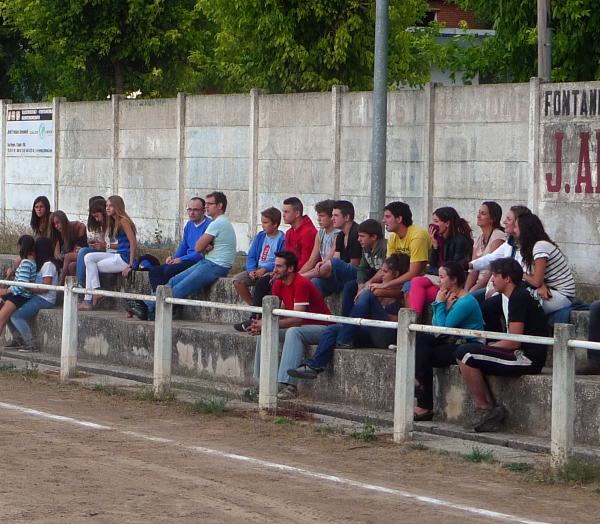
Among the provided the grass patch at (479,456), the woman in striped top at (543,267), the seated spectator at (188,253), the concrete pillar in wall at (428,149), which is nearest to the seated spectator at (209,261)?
the seated spectator at (188,253)

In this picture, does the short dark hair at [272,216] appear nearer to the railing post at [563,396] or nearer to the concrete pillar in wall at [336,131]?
the concrete pillar in wall at [336,131]

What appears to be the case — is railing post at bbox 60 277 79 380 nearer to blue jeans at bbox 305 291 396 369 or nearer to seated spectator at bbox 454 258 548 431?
blue jeans at bbox 305 291 396 369

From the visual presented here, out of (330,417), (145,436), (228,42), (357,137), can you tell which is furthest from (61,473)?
(228,42)

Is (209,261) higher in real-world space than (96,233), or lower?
lower

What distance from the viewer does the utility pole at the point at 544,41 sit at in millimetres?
20828

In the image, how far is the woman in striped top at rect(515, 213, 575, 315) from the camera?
12.0m

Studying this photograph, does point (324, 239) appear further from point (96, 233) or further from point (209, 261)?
point (96, 233)

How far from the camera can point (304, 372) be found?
12789 millimetres

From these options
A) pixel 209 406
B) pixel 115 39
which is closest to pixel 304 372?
pixel 209 406

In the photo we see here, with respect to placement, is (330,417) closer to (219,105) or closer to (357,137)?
(357,137)

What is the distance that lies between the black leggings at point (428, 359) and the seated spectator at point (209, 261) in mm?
4864

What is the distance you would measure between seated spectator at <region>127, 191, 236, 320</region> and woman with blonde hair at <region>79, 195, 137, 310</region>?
3.44 ft

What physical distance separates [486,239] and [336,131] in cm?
601

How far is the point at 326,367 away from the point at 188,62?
2269cm
